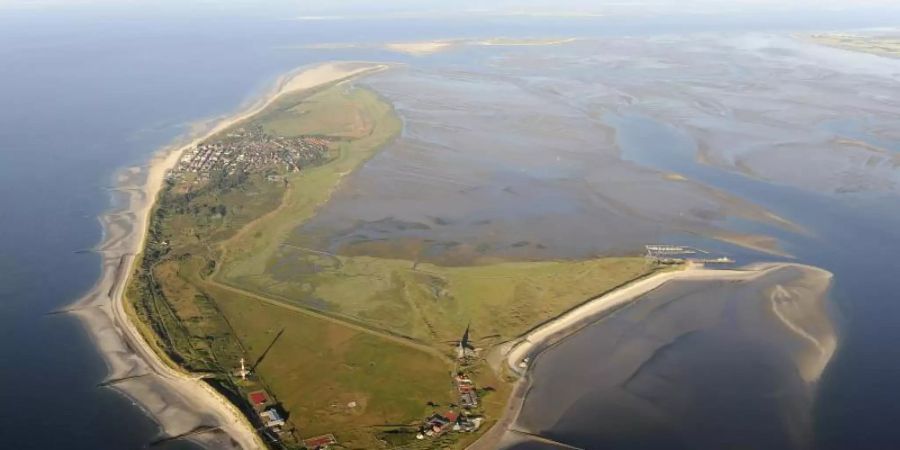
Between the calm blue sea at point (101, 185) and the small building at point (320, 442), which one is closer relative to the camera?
the small building at point (320, 442)

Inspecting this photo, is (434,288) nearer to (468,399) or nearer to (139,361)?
(468,399)

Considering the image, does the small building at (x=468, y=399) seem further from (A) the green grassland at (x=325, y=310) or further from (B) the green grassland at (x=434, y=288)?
(B) the green grassland at (x=434, y=288)

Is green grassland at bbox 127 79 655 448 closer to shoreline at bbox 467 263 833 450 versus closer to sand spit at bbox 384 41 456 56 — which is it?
shoreline at bbox 467 263 833 450

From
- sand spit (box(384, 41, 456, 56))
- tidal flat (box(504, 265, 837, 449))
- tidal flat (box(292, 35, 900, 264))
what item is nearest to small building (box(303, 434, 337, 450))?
tidal flat (box(504, 265, 837, 449))

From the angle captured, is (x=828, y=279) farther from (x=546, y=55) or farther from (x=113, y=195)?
(x=546, y=55)

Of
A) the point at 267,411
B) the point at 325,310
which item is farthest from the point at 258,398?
the point at 325,310

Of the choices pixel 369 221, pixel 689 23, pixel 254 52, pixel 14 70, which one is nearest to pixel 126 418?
pixel 369 221

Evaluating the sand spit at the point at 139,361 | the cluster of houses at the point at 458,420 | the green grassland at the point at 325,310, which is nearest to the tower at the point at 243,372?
the green grassland at the point at 325,310
